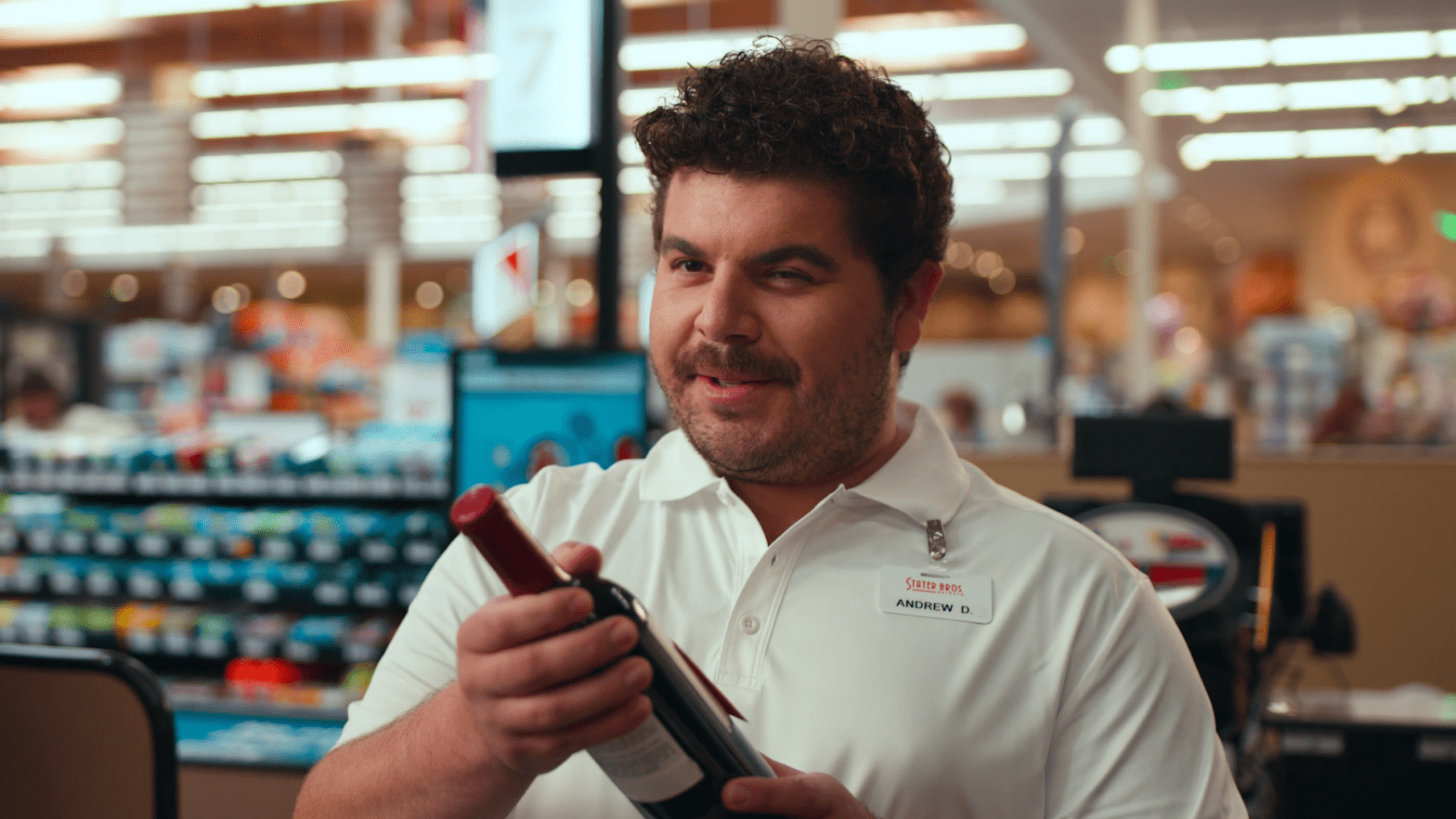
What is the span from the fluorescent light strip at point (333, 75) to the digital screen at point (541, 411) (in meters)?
5.63

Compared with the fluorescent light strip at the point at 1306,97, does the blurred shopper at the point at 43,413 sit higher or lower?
lower

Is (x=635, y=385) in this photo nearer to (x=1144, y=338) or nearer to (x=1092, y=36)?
(x=1144, y=338)

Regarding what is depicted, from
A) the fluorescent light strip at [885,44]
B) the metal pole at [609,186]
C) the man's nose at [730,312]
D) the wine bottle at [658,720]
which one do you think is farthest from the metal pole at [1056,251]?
the wine bottle at [658,720]

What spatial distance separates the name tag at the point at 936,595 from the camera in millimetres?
1176

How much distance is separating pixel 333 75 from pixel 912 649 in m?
8.53

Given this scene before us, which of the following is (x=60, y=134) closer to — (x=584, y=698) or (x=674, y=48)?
(x=674, y=48)

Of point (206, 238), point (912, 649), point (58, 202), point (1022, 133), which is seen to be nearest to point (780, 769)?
point (912, 649)

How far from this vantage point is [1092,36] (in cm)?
830

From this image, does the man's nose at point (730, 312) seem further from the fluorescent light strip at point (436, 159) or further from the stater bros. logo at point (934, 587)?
the fluorescent light strip at point (436, 159)

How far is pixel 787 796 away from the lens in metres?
0.88

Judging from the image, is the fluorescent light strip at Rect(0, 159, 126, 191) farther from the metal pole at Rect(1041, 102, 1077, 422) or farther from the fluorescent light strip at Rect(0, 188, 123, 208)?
the metal pole at Rect(1041, 102, 1077, 422)

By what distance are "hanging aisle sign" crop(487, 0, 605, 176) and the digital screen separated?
0.53 meters

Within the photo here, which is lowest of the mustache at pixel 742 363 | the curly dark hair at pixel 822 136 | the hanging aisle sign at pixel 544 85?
the mustache at pixel 742 363

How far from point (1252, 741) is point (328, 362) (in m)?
10.2
